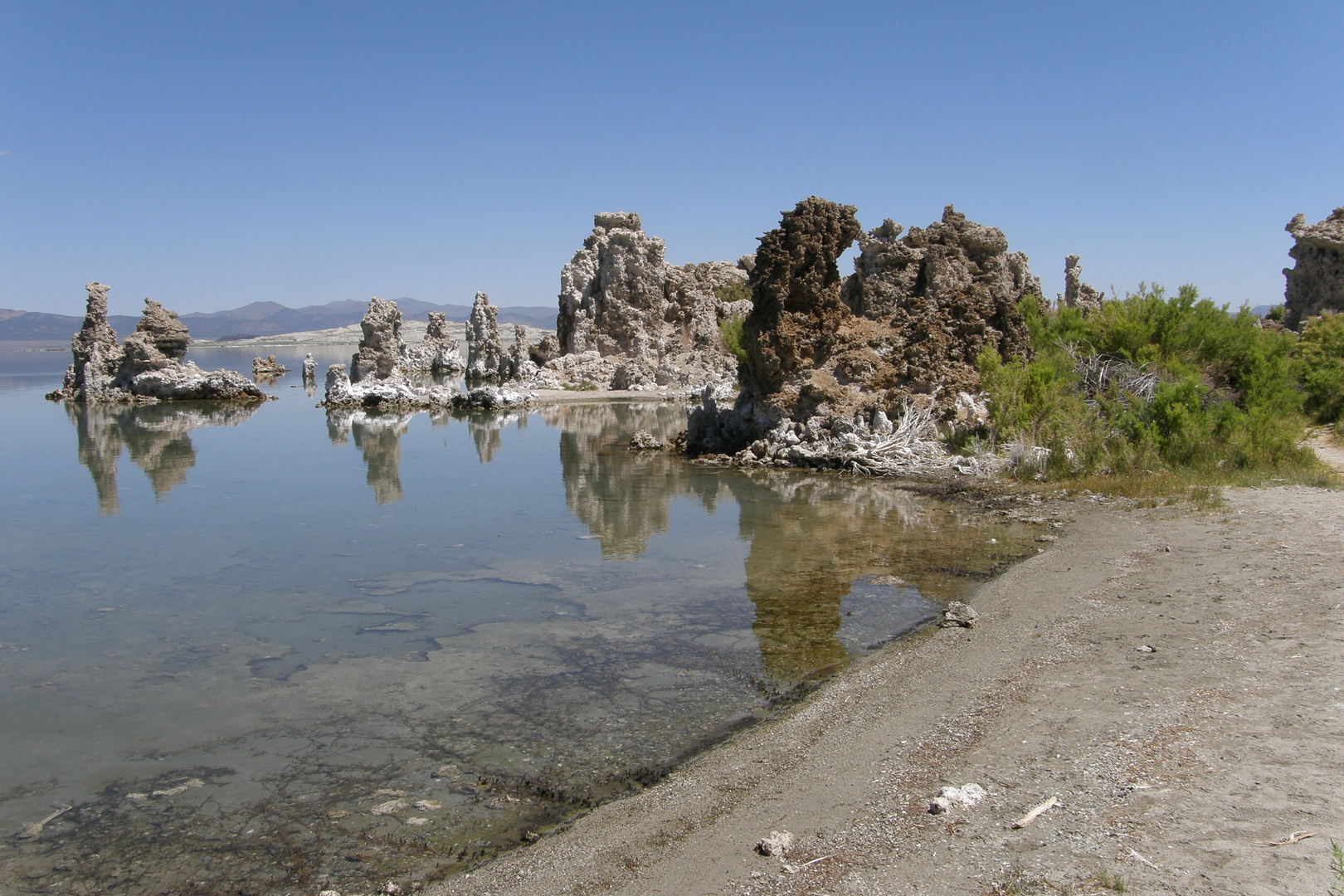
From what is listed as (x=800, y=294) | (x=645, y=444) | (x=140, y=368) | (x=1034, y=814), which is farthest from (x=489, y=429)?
(x=1034, y=814)

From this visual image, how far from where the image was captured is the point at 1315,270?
29.3 metres

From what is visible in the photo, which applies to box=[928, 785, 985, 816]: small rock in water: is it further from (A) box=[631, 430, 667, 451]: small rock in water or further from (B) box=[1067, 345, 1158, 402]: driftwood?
(A) box=[631, 430, 667, 451]: small rock in water

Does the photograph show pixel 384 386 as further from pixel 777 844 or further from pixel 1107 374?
pixel 777 844

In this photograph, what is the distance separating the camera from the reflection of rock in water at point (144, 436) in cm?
1633

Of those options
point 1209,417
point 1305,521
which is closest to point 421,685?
point 1305,521

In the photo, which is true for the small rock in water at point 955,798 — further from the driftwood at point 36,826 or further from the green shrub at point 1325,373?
the green shrub at point 1325,373

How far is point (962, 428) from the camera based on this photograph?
15922 millimetres

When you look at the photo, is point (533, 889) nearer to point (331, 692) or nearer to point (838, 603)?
point (331, 692)

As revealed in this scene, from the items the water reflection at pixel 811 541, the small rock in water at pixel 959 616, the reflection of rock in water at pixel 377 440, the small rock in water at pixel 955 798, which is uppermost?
the small rock in water at pixel 955 798

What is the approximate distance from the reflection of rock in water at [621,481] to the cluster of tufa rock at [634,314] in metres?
17.1

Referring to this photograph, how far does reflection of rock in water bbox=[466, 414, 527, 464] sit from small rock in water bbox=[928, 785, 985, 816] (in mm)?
15842

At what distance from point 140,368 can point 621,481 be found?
95.6ft

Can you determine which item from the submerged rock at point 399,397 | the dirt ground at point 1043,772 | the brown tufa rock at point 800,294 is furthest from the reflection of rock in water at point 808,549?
the submerged rock at point 399,397

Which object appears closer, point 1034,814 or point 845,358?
point 1034,814
